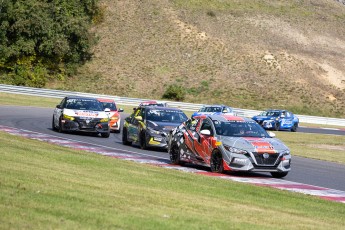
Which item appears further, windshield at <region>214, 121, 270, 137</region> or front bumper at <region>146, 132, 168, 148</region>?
front bumper at <region>146, 132, 168, 148</region>

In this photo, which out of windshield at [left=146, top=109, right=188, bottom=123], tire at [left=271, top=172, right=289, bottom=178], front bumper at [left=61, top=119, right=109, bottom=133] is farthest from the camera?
front bumper at [left=61, top=119, right=109, bottom=133]

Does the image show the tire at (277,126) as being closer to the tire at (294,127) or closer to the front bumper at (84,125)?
the tire at (294,127)

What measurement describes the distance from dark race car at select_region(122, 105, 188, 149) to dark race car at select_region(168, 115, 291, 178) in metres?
4.31

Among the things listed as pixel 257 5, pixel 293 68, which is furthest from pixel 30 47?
pixel 257 5

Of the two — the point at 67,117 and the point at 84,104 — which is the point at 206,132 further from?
the point at 84,104

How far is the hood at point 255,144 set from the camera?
19172 mm

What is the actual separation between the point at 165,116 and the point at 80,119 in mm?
4793

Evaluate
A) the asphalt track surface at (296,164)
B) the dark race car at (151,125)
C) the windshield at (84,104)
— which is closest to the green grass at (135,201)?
the asphalt track surface at (296,164)

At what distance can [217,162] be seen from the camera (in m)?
19.7

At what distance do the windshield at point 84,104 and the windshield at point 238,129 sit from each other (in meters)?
12.7

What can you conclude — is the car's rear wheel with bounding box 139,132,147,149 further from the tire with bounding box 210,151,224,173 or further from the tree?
the tree

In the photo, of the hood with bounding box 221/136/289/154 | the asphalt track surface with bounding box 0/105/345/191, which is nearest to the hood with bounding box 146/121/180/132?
the asphalt track surface with bounding box 0/105/345/191

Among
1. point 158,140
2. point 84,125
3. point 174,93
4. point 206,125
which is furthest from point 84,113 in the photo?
point 174,93

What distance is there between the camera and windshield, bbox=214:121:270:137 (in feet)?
66.4
